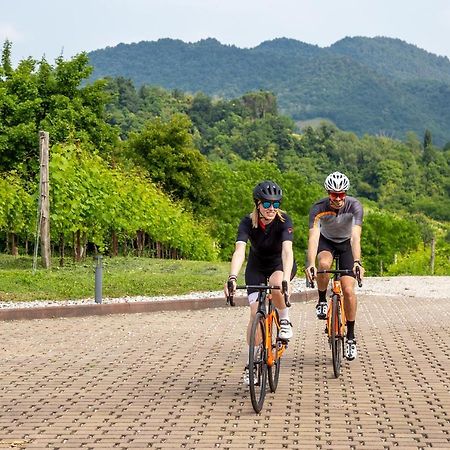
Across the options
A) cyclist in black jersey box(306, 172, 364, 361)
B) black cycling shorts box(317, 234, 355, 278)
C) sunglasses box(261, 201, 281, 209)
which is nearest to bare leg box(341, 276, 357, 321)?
cyclist in black jersey box(306, 172, 364, 361)

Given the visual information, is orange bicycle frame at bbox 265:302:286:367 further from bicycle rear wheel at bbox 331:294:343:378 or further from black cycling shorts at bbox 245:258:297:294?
bicycle rear wheel at bbox 331:294:343:378

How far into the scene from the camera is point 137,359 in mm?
11859

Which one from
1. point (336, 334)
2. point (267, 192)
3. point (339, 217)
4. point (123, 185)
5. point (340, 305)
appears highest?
point (123, 185)

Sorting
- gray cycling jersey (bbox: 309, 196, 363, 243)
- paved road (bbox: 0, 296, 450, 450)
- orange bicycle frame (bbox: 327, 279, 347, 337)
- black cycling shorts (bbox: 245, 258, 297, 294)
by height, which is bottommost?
paved road (bbox: 0, 296, 450, 450)

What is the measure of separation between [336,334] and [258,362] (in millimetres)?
1916

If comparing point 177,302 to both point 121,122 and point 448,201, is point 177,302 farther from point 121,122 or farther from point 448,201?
point 448,201

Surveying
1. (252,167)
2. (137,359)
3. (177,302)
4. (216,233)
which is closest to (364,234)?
(252,167)

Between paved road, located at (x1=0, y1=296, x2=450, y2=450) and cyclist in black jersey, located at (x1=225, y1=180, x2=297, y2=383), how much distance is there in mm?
765

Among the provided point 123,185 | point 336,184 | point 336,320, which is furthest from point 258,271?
point 123,185

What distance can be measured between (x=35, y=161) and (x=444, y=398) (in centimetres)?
3645

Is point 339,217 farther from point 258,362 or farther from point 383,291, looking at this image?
point 383,291

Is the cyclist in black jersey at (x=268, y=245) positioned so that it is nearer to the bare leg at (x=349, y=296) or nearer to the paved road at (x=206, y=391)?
the paved road at (x=206, y=391)

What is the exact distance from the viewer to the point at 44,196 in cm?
2534

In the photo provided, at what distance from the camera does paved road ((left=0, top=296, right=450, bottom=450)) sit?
7.60 meters
